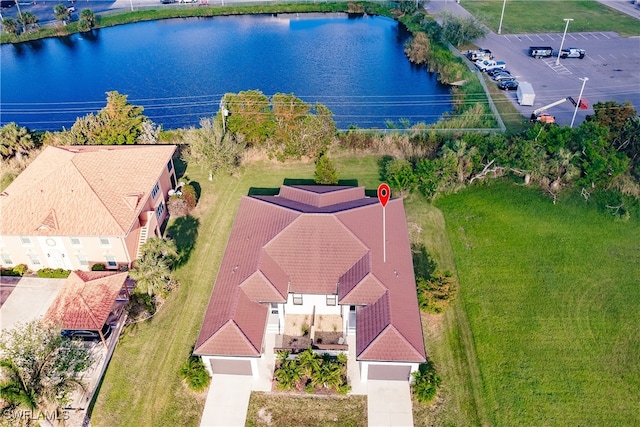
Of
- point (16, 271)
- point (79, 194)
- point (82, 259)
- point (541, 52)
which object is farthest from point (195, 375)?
point (541, 52)

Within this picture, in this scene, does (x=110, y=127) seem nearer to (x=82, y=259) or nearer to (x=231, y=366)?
(x=82, y=259)

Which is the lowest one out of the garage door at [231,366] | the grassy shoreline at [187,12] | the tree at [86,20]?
the garage door at [231,366]

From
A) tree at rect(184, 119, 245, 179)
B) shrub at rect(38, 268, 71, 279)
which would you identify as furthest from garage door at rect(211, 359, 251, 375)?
tree at rect(184, 119, 245, 179)

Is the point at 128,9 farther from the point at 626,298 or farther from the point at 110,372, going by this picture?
the point at 626,298

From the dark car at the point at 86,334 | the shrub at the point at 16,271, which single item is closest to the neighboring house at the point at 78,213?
the shrub at the point at 16,271

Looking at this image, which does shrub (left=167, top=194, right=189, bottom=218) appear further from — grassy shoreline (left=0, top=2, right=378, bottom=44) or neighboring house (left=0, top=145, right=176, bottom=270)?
grassy shoreline (left=0, top=2, right=378, bottom=44)

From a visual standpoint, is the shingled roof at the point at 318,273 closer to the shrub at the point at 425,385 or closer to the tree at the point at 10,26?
the shrub at the point at 425,385
